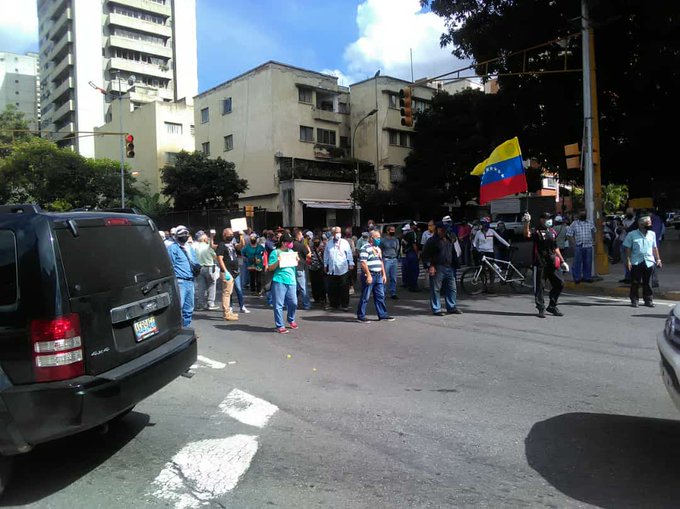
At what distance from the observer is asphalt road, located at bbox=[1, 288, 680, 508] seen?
3.48 meters

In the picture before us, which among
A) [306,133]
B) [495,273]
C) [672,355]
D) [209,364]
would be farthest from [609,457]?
[306,133]

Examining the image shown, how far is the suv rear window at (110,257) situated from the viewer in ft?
11.8

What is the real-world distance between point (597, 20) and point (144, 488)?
52.6 feet

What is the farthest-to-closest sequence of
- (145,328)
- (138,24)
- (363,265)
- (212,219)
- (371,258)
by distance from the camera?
(138,24) < (212,219) < (371,258) < (363,265) < (145,328)

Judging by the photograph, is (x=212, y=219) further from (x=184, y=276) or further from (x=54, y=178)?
(x=184, y=276)

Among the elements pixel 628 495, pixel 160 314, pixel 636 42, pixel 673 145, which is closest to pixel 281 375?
pixel 160 314

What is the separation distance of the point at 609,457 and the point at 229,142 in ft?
140

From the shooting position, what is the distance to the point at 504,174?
14344mm

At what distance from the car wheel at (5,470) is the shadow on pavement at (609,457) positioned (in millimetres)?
3615

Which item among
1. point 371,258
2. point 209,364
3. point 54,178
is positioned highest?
point 54,178

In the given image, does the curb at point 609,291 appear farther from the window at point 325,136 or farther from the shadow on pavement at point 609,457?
the window at point 325,136

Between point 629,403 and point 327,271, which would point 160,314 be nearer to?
point 629,403

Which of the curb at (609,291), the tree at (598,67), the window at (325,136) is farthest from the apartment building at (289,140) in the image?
the curb at (609,291)

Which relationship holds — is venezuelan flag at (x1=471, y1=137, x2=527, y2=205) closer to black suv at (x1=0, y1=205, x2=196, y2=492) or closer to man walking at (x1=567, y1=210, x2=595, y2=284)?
man walking at (x1=567, y1=210, x2=595, y2=284)
